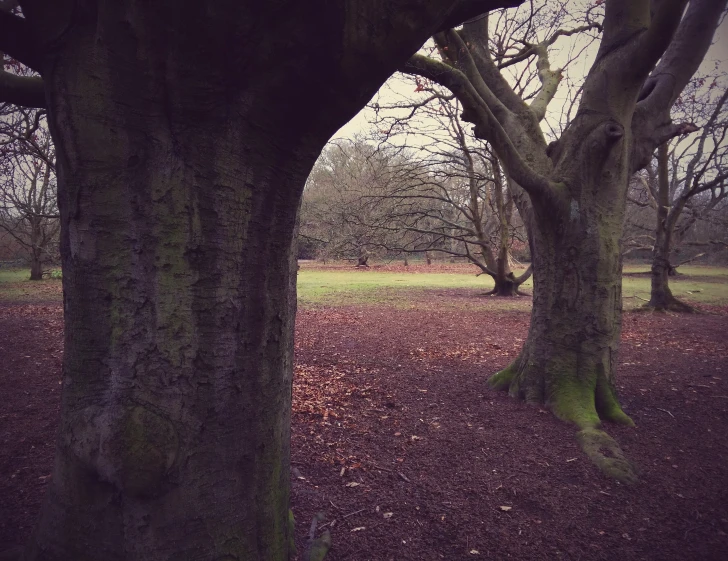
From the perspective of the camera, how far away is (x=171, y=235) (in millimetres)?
1598

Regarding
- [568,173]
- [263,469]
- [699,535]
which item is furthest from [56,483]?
[568,173]

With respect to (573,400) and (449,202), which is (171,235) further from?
(449,202)

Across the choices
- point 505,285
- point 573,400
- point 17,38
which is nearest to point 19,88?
point 17,38

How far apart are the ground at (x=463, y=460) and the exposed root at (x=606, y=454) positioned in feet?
0.28

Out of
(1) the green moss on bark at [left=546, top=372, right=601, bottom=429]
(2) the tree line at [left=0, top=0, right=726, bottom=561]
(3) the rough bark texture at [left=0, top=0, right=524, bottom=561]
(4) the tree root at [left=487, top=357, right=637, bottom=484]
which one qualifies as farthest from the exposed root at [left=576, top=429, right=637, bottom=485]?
(3) the rough bark texture at [left=0, top=0, right=524, bottom=561]

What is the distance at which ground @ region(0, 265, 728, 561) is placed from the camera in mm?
2539

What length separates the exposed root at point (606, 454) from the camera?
128 inches

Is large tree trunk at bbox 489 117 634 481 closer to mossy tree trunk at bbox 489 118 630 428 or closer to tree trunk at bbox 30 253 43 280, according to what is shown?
mossy tree trunk at bbox 489 118 630 428

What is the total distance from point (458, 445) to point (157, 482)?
2.71 metres

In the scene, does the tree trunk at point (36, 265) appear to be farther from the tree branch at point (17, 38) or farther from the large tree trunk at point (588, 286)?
the large tree trunk at point (588, 286)

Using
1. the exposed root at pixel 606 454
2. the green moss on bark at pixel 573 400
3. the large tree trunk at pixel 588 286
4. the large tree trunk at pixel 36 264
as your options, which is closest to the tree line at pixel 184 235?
the exposed root at pixel 606 454

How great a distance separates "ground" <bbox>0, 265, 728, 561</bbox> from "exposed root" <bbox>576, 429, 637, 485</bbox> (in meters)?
0.09

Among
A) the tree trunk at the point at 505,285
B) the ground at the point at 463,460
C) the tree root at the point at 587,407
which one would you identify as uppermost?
the tree trunk at the point at 505,285

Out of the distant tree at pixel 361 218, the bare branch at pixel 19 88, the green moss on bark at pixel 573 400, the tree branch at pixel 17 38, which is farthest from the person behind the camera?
the distant tree at pixel 361 218
